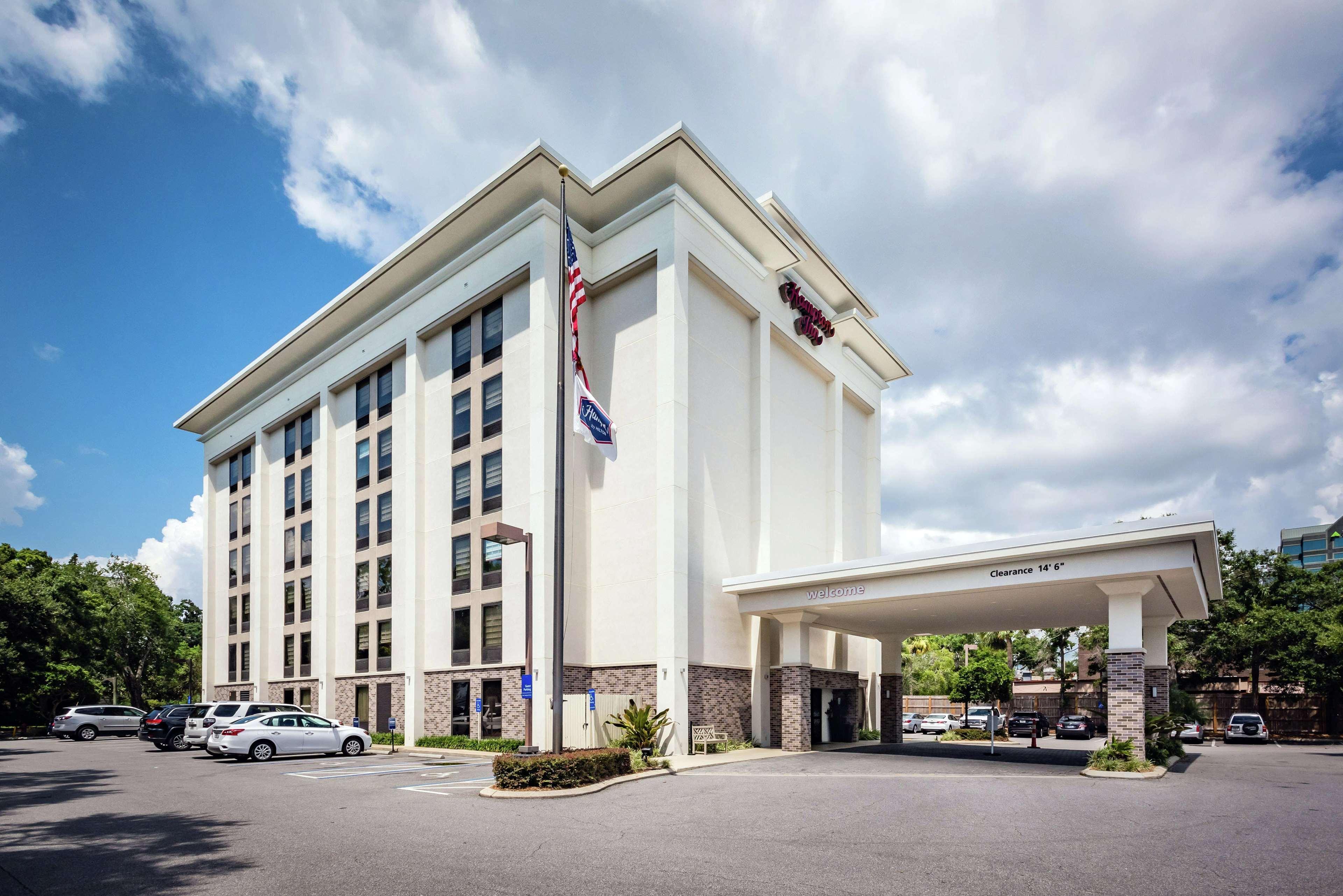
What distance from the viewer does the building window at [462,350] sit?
33.4 m

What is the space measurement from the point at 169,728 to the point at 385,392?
15549 mm

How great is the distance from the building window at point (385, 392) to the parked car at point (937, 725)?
3281cm

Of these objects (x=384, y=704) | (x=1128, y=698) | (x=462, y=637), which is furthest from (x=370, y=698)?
(x=1128, y=698)

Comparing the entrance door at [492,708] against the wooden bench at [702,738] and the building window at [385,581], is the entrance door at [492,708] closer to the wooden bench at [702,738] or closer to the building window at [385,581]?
the wooden bench at [702,738]

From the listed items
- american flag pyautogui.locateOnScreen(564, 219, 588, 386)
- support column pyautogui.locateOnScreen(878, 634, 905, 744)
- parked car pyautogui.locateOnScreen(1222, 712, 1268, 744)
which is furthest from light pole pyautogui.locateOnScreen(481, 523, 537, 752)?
parked car pyautogui.locateOnScreen(1222, 712, 1268, 744)

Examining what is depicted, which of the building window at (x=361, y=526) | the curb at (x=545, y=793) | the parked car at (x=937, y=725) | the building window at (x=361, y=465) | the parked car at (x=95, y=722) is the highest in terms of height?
the building window at (x=361, y=465)

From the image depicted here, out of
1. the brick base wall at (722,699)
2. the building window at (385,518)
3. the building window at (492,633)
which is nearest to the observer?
the brick base wall at (722,699)

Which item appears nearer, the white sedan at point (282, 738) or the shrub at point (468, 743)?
the white sedan at point (282, 738)

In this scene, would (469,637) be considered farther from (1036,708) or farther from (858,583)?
(1036,708)

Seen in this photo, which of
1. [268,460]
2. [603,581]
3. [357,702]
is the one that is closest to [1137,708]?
[603,581]

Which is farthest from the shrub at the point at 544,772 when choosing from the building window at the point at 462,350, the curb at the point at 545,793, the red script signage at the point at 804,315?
the red script signage at the point at 804,315

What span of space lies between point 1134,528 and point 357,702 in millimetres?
30769

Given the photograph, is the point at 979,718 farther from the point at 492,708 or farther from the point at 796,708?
the point at 492,708

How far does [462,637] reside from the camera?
31.4m
